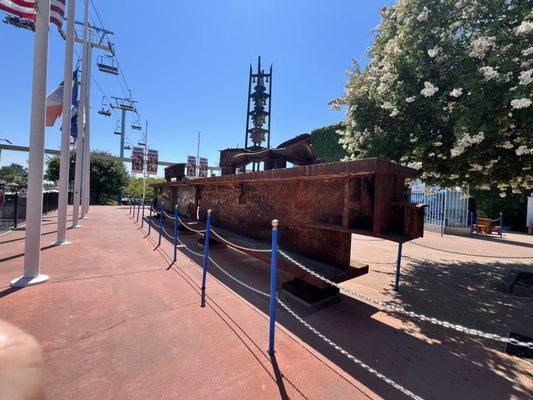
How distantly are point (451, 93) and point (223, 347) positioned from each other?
5995 millimetres

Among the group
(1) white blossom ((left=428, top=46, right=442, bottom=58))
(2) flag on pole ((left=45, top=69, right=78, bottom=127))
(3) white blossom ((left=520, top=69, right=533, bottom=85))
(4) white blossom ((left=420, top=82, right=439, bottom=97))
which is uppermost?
(1) white blossom ((left=428, top=46, right=442, bottom=58))

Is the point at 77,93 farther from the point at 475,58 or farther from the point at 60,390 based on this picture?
the point at 475,58

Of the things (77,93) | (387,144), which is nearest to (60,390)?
(387,144)

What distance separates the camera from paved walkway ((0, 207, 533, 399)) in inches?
92.9

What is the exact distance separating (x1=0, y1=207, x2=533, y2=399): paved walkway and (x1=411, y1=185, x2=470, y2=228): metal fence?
13926 mm

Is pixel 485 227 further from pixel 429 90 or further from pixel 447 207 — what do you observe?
pixel 429 90

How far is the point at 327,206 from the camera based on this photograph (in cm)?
418

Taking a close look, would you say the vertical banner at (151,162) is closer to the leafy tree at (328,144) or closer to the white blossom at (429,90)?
the leafy tree at (328,144)

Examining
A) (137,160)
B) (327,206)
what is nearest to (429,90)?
(327,206)

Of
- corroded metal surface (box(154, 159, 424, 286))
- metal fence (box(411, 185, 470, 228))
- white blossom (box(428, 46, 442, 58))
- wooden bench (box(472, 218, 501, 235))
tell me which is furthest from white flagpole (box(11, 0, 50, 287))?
wooden bench (box(472, 218, 501, 235))

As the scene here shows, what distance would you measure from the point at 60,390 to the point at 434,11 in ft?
28.7

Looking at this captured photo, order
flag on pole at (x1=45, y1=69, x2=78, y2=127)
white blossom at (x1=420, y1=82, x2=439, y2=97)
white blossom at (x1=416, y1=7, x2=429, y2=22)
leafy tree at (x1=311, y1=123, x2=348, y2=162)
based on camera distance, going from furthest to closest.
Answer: leafy tree at (x1=311, y1=123, x2=348, y2=162)
flag on pole at (x1=45, y1=69, x2=78, y2=127)
white blossom at (x1=416, y1=7, x2=429, y2=22)
white blossom at (x1=420, y1=82, x2=439, y2=97)

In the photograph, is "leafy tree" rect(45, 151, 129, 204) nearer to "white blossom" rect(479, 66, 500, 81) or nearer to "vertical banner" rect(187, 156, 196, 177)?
"vertical banner" rect(187, 156, 196, 177)

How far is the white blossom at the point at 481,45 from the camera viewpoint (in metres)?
4.79
